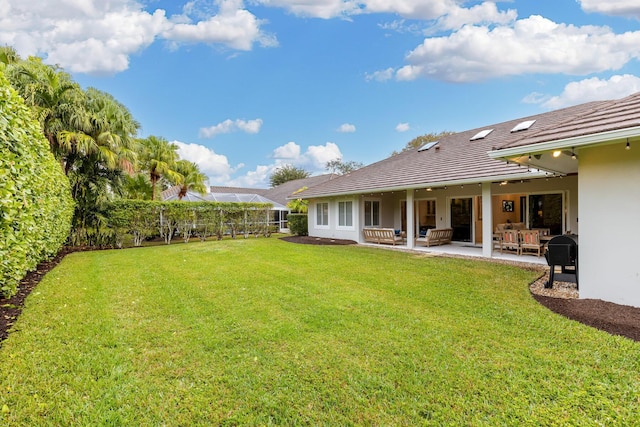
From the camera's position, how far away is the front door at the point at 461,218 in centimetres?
1491

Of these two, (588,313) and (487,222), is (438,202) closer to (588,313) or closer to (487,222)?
(487,222)

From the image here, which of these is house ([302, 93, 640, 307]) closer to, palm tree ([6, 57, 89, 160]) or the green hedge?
the green hedge

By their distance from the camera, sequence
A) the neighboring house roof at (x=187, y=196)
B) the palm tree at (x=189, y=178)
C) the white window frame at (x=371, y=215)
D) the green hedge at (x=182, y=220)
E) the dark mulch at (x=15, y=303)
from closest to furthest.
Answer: the dark mulch at (x=15, y=303) < the green hedge at (x=182, y=220) < the white window frame at (x=371, y=215) < the palm tree at (x=189, y=178) < the neighboring house roof at (x=187, y=196)

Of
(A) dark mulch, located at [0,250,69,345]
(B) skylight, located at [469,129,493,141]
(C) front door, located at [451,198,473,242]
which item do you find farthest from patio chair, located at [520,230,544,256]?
(A) dark mulch, located at [0,250,69,345]

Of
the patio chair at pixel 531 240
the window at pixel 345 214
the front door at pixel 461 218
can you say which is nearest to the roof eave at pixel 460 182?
the window at pixel 345 214

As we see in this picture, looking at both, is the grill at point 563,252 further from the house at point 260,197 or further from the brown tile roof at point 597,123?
the house at point 260,197

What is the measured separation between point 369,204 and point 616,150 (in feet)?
39.8

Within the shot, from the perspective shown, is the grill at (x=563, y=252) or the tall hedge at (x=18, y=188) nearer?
the tall hedge at (x=18, y=188)

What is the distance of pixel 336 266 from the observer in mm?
9281

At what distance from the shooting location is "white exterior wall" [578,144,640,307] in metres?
4.95

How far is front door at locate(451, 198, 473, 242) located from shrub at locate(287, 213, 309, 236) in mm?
9577

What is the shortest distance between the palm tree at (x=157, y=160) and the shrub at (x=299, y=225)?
792 cm

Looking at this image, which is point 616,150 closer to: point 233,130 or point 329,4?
point 329,4

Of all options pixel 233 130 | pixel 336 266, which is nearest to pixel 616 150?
pixel 336 266
